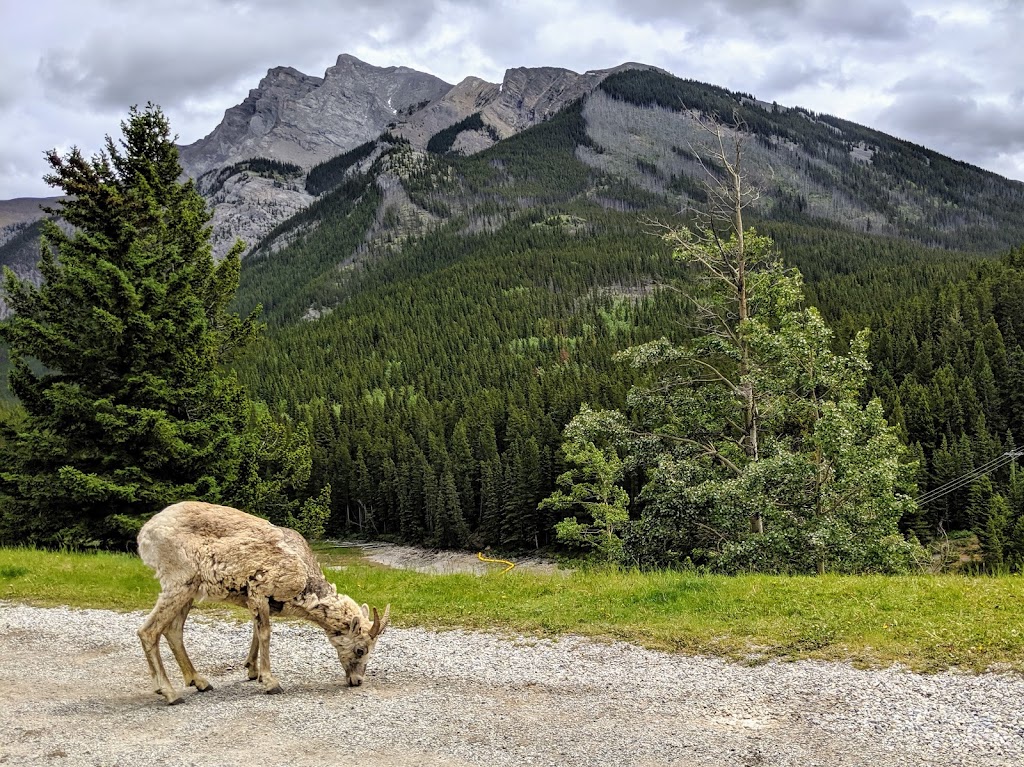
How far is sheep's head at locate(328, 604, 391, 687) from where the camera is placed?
8.45 meters

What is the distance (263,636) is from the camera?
822 cm

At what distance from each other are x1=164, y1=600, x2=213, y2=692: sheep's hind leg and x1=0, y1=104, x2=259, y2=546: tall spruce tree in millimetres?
12210

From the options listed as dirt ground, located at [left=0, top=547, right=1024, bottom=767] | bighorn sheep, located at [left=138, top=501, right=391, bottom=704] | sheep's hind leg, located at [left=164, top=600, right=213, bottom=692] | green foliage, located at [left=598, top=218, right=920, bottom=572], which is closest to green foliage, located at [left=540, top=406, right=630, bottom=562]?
green foliage, located at [left=598, top=218, right=920, bottom=572]

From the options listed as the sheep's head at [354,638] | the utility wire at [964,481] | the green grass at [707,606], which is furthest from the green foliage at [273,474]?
the utility wire at [964,481]

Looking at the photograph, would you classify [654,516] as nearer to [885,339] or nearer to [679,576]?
[679,576]

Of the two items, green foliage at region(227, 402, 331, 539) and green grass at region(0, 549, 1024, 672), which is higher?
green foliage at region(227, 402, 331, 539)

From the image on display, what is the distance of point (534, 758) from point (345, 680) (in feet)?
11.8

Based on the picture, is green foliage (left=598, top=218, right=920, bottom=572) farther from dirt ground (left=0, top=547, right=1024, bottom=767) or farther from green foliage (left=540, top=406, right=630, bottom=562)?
dirt ground (left=0, top=547, right=1024, bottom=767)

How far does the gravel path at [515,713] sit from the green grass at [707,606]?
684 mm

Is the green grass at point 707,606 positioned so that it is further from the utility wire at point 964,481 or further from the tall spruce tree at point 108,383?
the utility wire at point 964,481

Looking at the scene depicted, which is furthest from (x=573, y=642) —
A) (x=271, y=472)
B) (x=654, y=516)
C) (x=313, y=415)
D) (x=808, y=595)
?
(x=313, y=415)

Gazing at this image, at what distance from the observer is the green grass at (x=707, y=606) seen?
29.0 feet

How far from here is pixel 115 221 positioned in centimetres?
2144

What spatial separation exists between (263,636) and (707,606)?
7324mm
